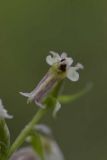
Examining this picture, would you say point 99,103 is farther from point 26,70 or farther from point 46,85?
point 46,85

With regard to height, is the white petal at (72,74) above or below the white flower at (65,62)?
below

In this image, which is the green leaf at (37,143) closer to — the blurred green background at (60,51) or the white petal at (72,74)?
the white petal at (72,74)

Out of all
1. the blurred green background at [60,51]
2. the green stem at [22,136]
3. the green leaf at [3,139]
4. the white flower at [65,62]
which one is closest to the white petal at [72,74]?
the white flower at [65,62]

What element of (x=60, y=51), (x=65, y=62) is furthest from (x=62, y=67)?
(x=60, y=51)

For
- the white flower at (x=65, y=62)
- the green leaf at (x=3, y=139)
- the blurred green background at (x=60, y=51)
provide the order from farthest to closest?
1. the blurred green background at (x=60, y=51)
2. the white flower at (x=65, y=62)
3. the green leaf at (x=3, y=139)

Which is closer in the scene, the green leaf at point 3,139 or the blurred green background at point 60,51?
the green leaf at point 3,139

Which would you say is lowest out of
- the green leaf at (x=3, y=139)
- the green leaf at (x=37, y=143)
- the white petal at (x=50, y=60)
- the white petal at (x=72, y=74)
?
the green leaf at (x=3, y=139)

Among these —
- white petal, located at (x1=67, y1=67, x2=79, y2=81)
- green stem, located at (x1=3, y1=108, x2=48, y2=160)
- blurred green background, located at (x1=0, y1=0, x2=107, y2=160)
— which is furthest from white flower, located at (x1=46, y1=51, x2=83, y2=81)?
blurred green background, located at (x1=0, y1=0, x2=107, y2=160)
